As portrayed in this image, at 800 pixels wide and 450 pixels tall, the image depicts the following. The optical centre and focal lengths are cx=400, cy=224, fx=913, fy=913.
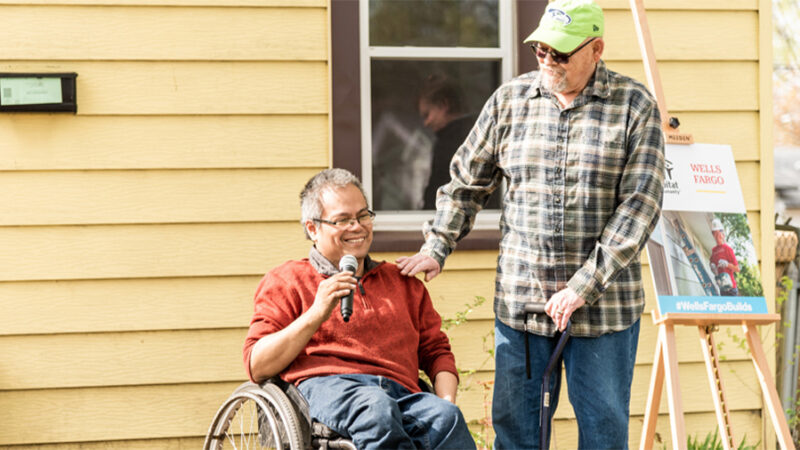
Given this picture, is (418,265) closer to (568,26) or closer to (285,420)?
(285,420)

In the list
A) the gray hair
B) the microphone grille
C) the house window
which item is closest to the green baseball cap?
the gray hair

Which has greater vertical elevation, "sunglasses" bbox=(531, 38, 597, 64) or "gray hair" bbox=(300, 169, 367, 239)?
"sunglasses" bbox=(531, 38, 597, 64)

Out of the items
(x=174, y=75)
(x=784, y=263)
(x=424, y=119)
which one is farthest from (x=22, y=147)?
(x=784, y=263)

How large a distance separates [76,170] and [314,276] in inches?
51.1

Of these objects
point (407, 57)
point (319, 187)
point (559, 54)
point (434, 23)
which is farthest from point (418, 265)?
point (434, 23)

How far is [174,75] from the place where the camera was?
3.46 metres

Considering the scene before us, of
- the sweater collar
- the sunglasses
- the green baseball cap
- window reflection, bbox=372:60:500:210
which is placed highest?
the green baseball cap

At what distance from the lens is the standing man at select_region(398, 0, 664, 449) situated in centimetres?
254

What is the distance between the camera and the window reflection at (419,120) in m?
3.69

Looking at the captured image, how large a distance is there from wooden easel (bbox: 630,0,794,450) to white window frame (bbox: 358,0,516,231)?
0.66 meters

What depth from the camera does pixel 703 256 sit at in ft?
10.1

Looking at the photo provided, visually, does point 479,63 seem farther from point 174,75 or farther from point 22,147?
point 22,147

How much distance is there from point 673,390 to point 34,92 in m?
2.48

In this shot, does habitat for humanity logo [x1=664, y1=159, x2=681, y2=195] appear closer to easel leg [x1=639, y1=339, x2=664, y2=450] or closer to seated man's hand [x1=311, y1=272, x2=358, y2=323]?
easel leg [x1=639, y1=339, x2=664, y2=450]
